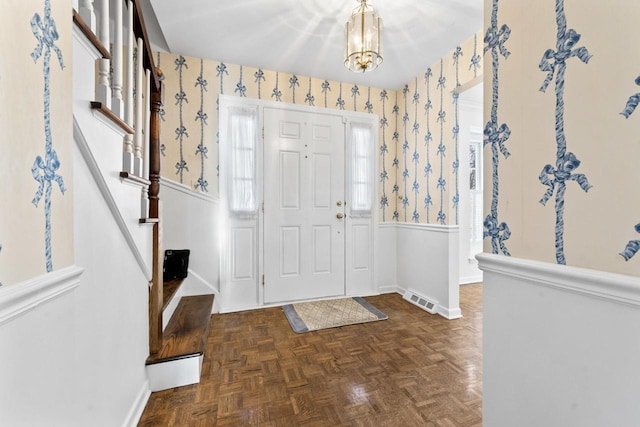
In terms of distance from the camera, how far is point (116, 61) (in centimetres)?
111

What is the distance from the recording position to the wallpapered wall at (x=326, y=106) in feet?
8.57

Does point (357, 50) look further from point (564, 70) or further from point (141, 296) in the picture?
point (141, 296)

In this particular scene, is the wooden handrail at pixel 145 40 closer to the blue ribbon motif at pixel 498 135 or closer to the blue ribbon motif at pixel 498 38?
the blue ribbon motif at pixel 498 38

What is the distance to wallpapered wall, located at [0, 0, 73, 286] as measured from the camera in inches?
20.8

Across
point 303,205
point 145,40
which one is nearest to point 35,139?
point 145,40

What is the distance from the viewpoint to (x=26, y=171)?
1.90 feet

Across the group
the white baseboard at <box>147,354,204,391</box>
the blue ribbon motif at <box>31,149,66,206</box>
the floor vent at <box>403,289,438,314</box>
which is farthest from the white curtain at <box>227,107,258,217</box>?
the blue ribbon motif at <box>31,149,66,206</box>

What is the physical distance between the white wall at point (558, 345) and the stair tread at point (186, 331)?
1549 mm

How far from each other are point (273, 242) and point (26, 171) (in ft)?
7.66

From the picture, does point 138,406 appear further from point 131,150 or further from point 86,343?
point 131,150

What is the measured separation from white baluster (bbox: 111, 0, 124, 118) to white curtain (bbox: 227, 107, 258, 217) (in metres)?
1.62

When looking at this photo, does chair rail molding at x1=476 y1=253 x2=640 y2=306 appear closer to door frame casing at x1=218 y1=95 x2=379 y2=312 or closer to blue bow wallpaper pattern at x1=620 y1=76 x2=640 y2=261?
blue bow wallpaper pattern at x1=620 y1=76 x2=640 y2=261

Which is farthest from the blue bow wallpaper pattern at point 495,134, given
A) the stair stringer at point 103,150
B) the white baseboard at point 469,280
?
the white baseboard at point 469,280

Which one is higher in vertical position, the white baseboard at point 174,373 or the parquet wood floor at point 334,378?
the white baseboard at point 174,373
